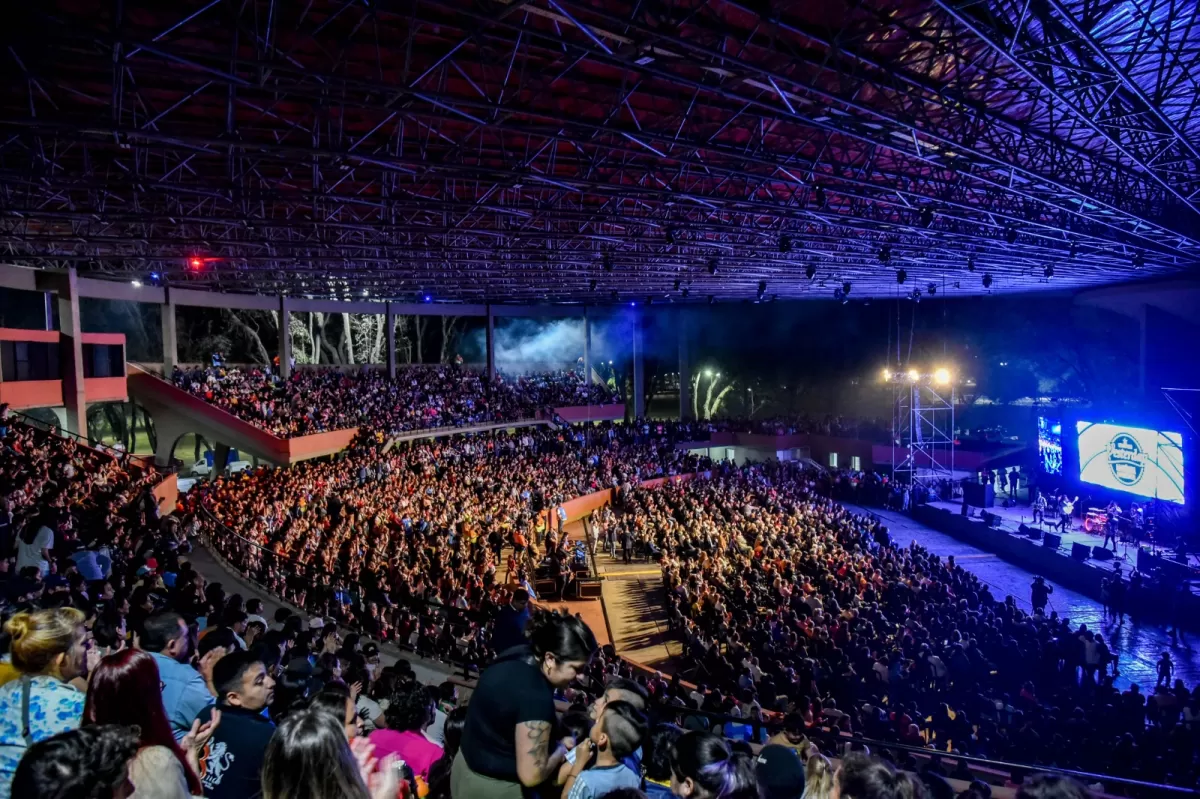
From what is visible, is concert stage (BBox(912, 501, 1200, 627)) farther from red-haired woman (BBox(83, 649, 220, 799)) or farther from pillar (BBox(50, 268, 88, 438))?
pillar (BBox(50, 268, 88, 438))

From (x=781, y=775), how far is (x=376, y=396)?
92.4 feet

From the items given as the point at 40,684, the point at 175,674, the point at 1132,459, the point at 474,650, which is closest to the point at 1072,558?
the point at 1132,459

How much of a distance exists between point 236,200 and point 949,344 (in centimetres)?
3275

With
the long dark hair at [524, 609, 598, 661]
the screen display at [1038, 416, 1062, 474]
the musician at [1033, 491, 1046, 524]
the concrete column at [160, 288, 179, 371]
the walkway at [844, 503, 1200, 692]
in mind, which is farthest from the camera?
the concrete column at [160, 288, 179, 371]

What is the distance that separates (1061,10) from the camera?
6.65 metres

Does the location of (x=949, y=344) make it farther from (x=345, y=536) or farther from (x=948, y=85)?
(x=345, y=536)

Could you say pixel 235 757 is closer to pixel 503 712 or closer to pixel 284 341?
pixel 503 712

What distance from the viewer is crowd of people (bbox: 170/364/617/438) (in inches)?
965

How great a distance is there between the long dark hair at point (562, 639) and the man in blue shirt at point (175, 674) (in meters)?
1.62

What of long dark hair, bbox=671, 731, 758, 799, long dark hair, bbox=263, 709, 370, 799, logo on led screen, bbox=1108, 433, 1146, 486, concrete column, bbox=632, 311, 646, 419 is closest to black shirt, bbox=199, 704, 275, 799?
long dark hair, bbox=263, 709, 370, 799

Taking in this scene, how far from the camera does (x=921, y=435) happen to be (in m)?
30.8

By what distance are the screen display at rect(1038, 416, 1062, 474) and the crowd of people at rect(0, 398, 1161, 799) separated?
8.24 metres

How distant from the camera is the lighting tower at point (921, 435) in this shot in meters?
26.7

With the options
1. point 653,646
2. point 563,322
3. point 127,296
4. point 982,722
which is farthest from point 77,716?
point 563,322
